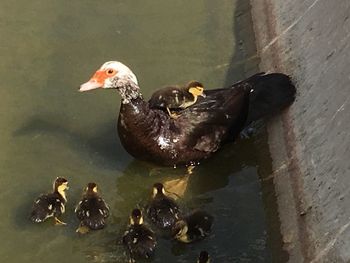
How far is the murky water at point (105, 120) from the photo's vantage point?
6293 mm

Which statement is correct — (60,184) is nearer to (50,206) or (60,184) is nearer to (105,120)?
A: (50,206)

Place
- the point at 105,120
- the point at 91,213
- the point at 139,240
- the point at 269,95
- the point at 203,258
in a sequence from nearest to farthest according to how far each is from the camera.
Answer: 1. the point at 203,258
2. the point at 139,240
3. the point at 91,213
4. the point at 269,95
5. the point at 105,120

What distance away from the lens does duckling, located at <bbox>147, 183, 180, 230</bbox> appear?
6230mm

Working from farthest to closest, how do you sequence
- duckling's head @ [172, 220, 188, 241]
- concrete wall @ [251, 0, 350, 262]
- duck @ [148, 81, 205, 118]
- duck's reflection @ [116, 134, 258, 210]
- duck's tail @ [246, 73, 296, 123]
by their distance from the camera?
duck's tail @ [246, 73, 296, 123]
duck @ [148, 81, 205, 118]
duck's reflection @ [116, 134, 258, 210]
duckling's head @ [172, 220, 188, 241]
concrete wall @ [251, 0, 350, 262]

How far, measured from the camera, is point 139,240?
19.5 ft

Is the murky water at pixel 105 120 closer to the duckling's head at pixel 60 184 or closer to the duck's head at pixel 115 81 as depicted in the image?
the duckling's head at pixel 60 184

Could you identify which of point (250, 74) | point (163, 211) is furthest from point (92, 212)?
point (250, 74)

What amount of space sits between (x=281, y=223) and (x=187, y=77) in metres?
A: 2.20

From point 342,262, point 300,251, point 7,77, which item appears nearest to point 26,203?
point 7,77

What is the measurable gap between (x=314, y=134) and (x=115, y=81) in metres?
1.69

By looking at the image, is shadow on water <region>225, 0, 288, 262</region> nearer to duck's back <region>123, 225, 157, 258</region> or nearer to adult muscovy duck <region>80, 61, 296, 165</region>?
adult muscovy duck <region>80, 61, 296, 165</region>

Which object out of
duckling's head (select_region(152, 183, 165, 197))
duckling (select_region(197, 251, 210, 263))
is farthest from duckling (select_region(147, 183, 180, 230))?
duckling (select_region(197, 251, 210, 263))

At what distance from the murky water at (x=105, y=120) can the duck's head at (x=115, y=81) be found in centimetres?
77

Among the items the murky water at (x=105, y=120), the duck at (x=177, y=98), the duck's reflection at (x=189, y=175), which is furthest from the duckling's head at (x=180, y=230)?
the duck at (x=177, y=98)
